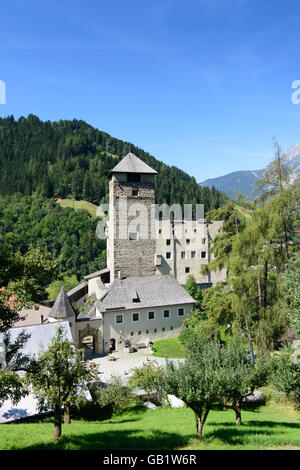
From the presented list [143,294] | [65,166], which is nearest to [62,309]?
[143,294]

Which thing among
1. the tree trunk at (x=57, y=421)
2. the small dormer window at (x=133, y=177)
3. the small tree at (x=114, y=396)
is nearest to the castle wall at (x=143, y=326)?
the small tree at (x=114, y=396)

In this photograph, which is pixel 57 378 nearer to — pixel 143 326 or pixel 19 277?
pixel 19 277

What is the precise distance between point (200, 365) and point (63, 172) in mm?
129740

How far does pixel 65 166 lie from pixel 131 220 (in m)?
103

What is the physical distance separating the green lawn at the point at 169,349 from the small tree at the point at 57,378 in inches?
789

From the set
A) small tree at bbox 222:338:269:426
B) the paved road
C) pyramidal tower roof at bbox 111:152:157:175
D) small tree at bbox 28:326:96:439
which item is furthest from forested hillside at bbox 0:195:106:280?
small tree at bbox 28:326:96:439

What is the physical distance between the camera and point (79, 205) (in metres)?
117

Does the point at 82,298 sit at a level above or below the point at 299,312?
below

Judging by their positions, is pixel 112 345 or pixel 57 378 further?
pixel 112 345

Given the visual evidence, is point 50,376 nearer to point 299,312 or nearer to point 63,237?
point 299,312

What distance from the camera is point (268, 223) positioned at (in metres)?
21.5

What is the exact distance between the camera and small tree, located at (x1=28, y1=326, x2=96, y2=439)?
11.0 metres

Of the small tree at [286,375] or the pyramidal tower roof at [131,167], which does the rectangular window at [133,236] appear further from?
the small tree at [286,375]
